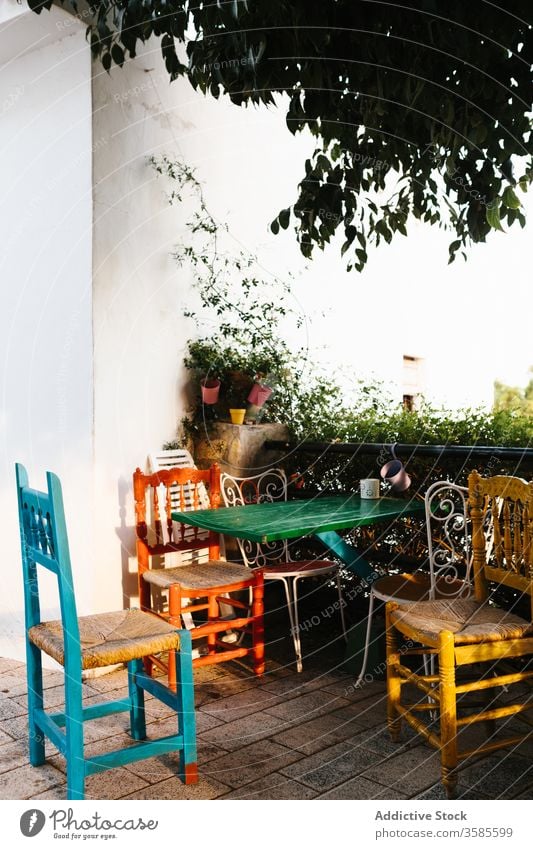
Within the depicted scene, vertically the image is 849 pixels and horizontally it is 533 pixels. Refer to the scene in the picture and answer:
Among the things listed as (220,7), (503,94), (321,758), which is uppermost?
(220,7)

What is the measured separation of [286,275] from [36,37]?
2083mm

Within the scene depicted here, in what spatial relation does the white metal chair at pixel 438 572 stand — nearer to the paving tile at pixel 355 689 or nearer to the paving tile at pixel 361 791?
the paving tile at pixel 355 689

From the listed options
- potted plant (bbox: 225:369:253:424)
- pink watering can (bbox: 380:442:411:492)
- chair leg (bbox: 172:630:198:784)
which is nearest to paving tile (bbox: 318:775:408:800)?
chair leg (bbox: 172:630:198:784)

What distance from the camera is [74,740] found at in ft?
7.18

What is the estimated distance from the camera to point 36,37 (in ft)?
11.6

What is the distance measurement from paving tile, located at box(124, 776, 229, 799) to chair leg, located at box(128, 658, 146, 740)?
317 mm

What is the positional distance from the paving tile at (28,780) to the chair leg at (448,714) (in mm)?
1204

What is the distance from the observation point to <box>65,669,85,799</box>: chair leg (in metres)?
2.19

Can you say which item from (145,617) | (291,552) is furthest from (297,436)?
(145,617)

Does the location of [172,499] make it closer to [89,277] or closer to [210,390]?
[210,390]

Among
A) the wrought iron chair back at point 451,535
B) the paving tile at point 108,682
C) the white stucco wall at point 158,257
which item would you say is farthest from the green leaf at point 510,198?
the paving tile at point 108,682

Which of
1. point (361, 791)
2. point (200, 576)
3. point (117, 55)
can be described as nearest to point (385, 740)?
point (361, 791)

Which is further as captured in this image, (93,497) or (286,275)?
(286,275)
